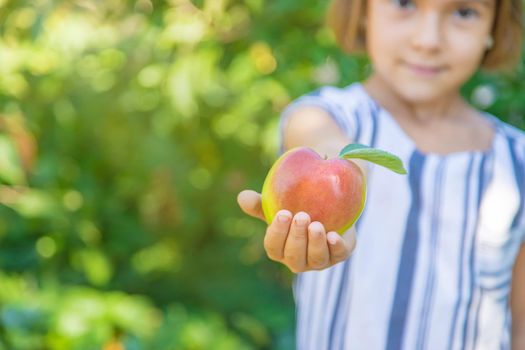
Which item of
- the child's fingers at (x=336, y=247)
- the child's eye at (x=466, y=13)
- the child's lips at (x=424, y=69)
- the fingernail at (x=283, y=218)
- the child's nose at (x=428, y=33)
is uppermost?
the child's eye at (x=466, y=13)

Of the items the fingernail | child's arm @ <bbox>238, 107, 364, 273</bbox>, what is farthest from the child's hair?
the fingernail

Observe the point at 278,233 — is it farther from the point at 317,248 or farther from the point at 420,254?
the point at 420,254

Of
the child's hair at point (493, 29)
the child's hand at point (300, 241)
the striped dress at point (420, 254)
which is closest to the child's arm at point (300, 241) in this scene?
the child's hand at point (300, 241)

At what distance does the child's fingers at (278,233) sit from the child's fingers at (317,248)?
30 millimetres

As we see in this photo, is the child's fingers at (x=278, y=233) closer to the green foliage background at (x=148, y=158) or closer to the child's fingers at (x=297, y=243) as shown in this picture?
the child's fingers at (x=297, y=243)

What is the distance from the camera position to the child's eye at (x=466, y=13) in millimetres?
1563

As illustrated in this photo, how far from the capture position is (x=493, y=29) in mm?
1757

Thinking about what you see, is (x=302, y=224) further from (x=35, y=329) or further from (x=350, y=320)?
(x=35, y=329)

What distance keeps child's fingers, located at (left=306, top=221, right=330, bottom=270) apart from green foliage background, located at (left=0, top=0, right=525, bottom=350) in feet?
3.04

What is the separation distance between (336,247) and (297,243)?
0.16ft

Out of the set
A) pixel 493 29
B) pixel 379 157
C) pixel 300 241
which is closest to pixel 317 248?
pixel 300 241

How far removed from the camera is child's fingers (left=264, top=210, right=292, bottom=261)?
3.73 feet

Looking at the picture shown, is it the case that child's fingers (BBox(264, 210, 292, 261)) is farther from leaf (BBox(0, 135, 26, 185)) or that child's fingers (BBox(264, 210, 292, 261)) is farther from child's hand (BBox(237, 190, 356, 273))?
leaf (BBox(0, 135, 26, 185))

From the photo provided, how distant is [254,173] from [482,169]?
101 centimetres
